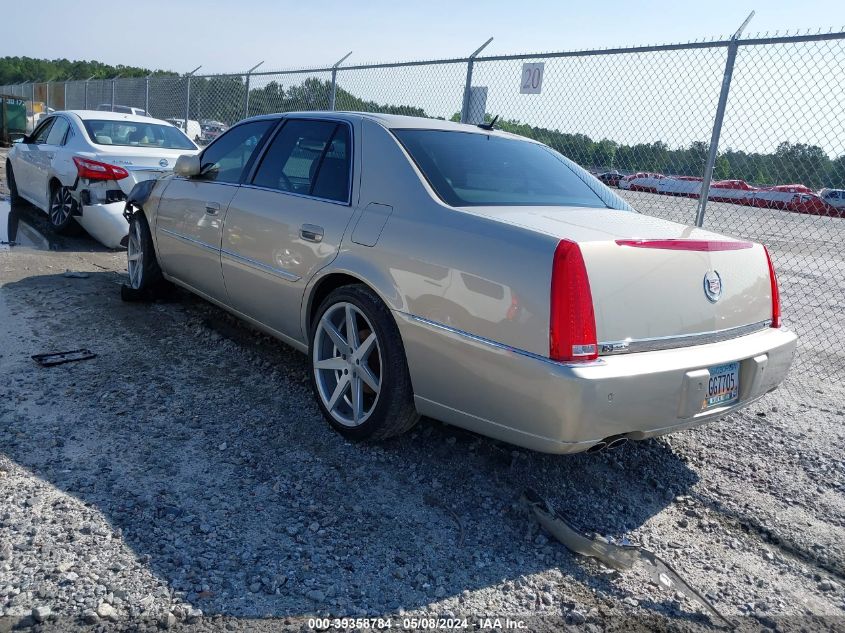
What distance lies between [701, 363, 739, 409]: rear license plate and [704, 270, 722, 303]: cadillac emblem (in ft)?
0.96

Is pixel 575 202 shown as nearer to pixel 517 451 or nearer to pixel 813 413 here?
pixel 517 451

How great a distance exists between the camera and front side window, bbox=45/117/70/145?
28.6 feet

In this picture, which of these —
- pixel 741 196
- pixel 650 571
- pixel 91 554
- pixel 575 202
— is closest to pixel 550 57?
pixel 741 196

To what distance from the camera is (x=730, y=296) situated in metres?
3.16

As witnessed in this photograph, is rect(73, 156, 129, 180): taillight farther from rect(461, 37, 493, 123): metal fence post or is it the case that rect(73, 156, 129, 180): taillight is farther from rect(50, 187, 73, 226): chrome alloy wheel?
rect(461, 37, 493, 123): metal fence post

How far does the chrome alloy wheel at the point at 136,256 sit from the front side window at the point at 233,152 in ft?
3.59

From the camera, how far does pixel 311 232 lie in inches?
148

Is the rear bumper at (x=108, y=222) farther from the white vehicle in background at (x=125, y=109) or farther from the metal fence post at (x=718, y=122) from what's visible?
the white vehicle in background at (x=125, y=109)

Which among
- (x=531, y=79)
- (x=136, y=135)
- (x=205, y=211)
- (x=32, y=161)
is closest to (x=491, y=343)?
(x=205, y=211)

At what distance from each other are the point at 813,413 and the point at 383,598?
3356 mm

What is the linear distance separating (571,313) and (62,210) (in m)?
7.49

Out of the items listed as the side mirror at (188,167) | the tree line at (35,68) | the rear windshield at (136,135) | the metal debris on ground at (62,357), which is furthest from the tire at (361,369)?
the tree line at (35,68)

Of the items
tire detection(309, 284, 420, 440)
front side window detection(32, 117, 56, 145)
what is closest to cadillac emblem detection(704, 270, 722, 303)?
tire detection(309, 284, 420, 440)

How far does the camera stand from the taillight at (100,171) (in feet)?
25.4
